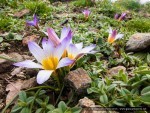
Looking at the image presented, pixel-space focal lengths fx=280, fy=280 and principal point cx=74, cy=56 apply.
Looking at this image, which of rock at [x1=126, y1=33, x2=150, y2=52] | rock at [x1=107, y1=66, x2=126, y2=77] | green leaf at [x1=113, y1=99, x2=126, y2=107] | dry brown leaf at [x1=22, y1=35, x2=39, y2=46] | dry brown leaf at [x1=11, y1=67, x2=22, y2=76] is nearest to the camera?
green leaf at [x1=113, y1=99, x2=126, y2=107]

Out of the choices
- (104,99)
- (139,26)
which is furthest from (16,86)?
(139,26)

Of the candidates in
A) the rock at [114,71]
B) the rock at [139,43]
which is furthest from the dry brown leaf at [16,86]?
the rock at [139,43]

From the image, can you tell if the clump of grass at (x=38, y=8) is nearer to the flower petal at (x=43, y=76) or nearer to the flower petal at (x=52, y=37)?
the flower petal at (x=52, y=37)

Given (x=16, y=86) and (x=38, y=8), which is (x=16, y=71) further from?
(x=38, y=8)

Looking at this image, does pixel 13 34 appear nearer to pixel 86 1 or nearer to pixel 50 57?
pixel 50 57

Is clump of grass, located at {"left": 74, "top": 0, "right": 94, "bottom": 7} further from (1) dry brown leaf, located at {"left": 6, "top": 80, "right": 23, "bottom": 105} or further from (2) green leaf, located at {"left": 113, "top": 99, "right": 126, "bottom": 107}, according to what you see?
(2) green leaf, located at {"left": 113, "top": 99, "right": 126, "bottom": 107}

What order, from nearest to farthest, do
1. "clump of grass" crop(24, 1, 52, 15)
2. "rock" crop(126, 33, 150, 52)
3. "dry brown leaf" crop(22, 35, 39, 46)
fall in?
"rock" crop(126, 33, 150, 52) < "dry brown leaf" crop(22, 35, 39, 46) < "clump of grass" crop(24, 1, 52, 15)

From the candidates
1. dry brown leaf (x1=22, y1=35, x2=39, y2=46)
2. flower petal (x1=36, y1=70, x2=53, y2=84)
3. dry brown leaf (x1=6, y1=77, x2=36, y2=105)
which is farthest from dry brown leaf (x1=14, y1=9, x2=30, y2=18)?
flower petal (x1=36, y1=70, x2=53, y2=84)
